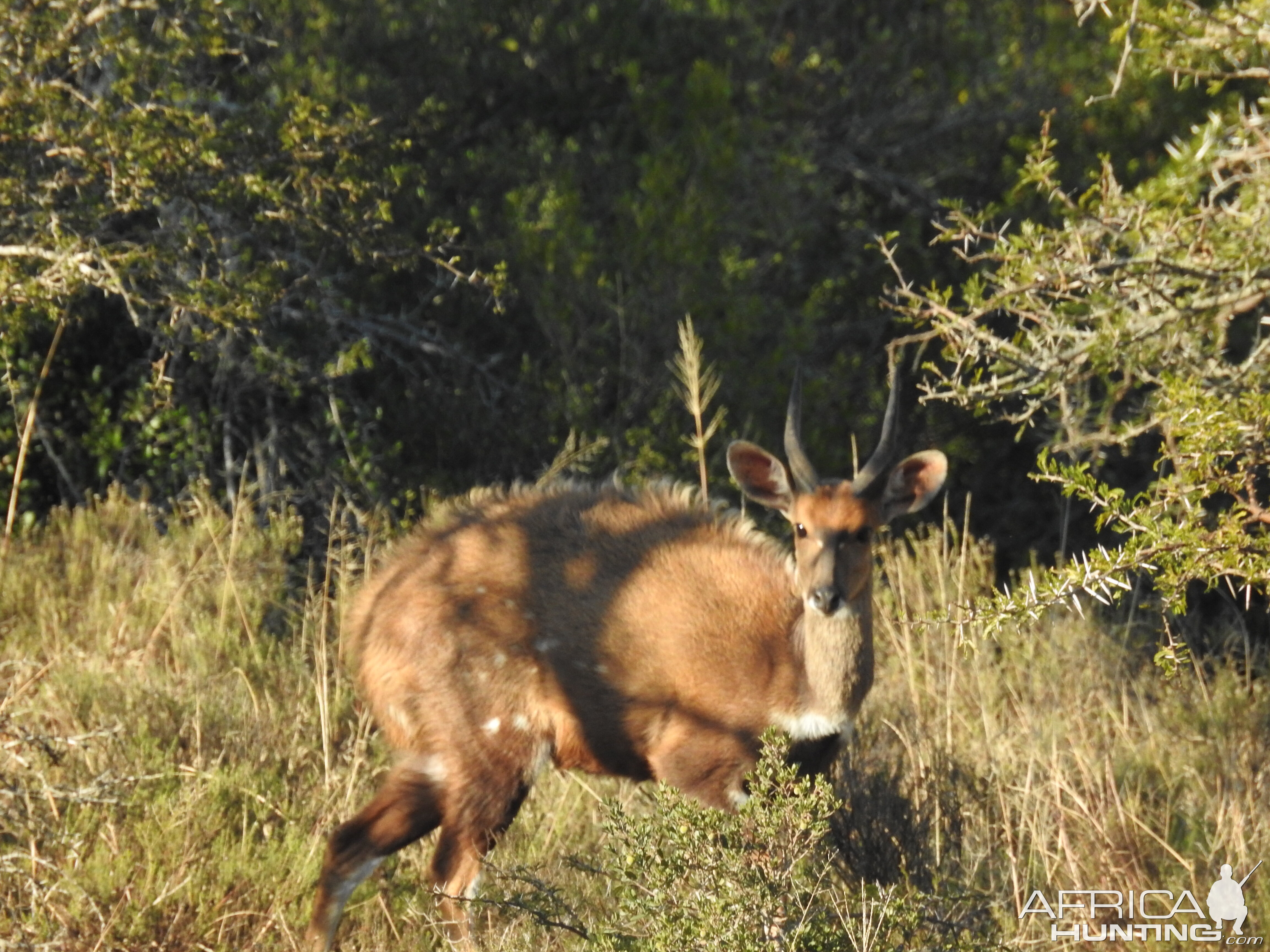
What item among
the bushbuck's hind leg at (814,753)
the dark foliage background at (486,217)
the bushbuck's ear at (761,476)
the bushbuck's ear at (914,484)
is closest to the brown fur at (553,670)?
the bushbuck's hind leg at (814,753)

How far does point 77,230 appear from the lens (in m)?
6.36

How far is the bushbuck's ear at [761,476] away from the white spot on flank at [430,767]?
56.2 inches

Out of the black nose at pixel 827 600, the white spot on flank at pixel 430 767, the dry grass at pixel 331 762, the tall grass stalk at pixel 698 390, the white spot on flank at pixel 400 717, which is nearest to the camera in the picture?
the dry grass at pixel 331 762

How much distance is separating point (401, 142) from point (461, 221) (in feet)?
6.40

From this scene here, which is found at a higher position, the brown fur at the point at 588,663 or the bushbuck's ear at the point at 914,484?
the bushbuck's ear at the point at 914,484

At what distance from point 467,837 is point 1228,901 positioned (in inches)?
96.4

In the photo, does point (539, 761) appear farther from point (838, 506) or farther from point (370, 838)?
point (838, 506)

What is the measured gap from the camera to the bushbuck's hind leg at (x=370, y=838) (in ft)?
16.1

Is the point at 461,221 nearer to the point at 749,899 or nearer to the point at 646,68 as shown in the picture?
the point at 646,68

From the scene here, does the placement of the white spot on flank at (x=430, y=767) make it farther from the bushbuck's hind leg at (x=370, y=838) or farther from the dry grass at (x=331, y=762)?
the dry grass at (x=331, y=762)

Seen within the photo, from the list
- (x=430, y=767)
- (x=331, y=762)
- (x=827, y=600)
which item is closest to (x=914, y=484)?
(x=827, y=600)

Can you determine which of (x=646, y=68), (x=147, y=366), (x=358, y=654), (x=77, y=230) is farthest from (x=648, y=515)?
(x=646, y=68)

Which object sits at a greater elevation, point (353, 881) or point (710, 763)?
point (710, 763)

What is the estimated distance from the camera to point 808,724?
512 centimetres
